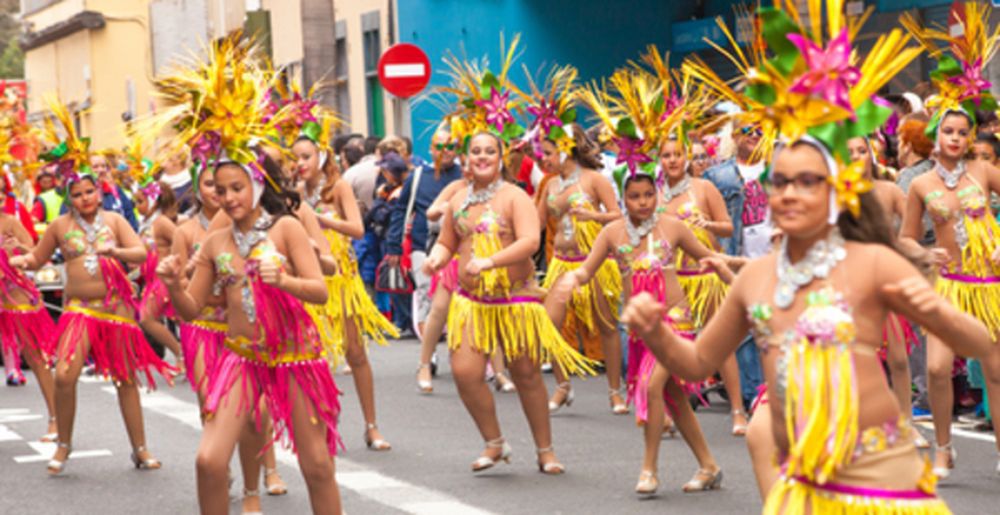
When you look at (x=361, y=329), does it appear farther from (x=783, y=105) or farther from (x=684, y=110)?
(x=783, y=105)

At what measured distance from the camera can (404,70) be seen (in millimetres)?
19156

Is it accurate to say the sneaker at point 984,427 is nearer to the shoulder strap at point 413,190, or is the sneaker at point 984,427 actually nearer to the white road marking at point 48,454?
the white road marking at point 48,454

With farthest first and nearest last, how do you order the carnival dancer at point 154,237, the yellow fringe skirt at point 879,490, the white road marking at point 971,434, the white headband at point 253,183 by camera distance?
the white road marking at point 971,434
the carnival dancer at point 154,237
the white headband at point 253,183
the yellow fringe skirt at point 879,490

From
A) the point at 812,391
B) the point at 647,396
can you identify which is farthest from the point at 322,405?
the point at 812,391

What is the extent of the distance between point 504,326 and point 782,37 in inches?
176

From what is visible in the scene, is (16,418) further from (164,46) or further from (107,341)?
(164,46)

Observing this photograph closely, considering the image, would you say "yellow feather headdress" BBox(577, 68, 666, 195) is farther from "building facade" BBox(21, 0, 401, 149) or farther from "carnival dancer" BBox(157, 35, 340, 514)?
"building facade" BBox(21, 0, 401, 149)

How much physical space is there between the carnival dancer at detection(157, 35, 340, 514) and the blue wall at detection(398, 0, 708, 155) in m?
15.4

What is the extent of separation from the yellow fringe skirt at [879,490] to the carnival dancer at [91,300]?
5763mm

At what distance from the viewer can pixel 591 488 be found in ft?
28.1

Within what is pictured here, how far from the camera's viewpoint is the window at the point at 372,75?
25.2 meters

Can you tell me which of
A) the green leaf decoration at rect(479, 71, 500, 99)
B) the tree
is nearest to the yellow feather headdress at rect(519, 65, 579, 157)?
the green leaf decoration at rect(479, 71, 500, 99)

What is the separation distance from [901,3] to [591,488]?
10.4 meters

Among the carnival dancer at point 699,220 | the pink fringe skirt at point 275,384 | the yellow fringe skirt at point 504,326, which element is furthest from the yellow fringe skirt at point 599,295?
the pink fringe skirt at point 275,384
